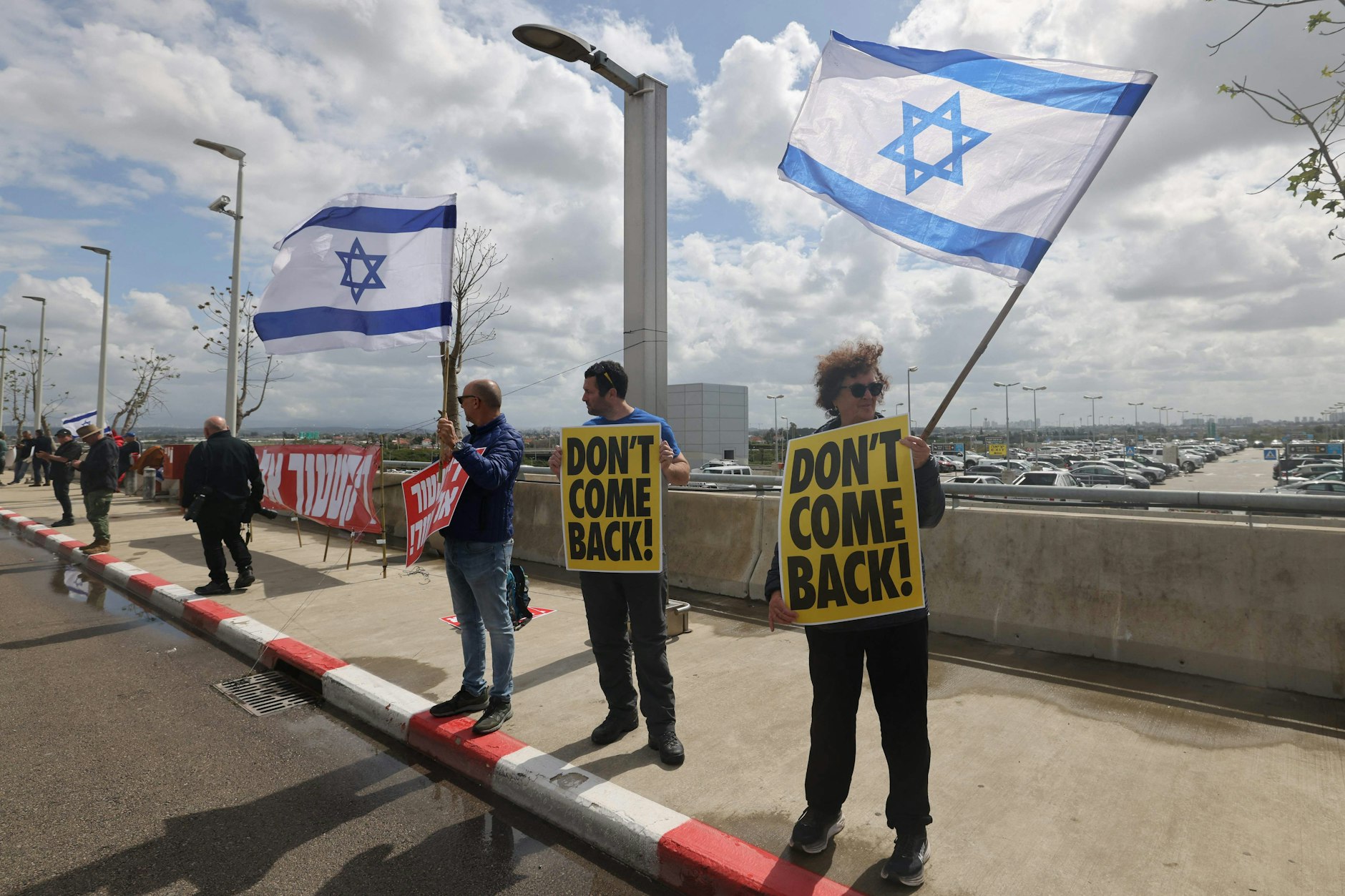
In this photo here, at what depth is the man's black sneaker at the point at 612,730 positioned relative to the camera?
13.1 ft

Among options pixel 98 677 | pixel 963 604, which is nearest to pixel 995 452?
pixel 963 604

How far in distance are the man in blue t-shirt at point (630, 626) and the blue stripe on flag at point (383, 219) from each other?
157 inches

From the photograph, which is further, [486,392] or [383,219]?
[383,219]

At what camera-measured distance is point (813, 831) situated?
296cm

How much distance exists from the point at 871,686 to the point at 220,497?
765cm

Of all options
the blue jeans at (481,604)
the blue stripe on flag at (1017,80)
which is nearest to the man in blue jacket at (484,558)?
the blue jeans at (481,604)

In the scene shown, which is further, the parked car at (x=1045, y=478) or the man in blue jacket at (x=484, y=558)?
the parked car at (x=1045, y=478)

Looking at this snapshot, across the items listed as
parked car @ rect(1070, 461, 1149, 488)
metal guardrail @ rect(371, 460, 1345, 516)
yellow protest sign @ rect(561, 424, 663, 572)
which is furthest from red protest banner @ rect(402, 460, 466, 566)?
parked car @ rect(1070, 461, 1149, 488)

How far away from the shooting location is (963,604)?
574 cm

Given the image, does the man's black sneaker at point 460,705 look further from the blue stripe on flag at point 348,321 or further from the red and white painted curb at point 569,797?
the blue stripe on flag at point 348,321

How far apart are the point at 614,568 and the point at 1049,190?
112 inches

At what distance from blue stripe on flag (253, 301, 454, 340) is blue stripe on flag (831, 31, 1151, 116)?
4.53 metres

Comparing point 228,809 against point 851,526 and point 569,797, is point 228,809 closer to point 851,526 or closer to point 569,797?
point 569,797

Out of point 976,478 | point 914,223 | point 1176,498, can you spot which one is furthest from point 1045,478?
point 914,223
